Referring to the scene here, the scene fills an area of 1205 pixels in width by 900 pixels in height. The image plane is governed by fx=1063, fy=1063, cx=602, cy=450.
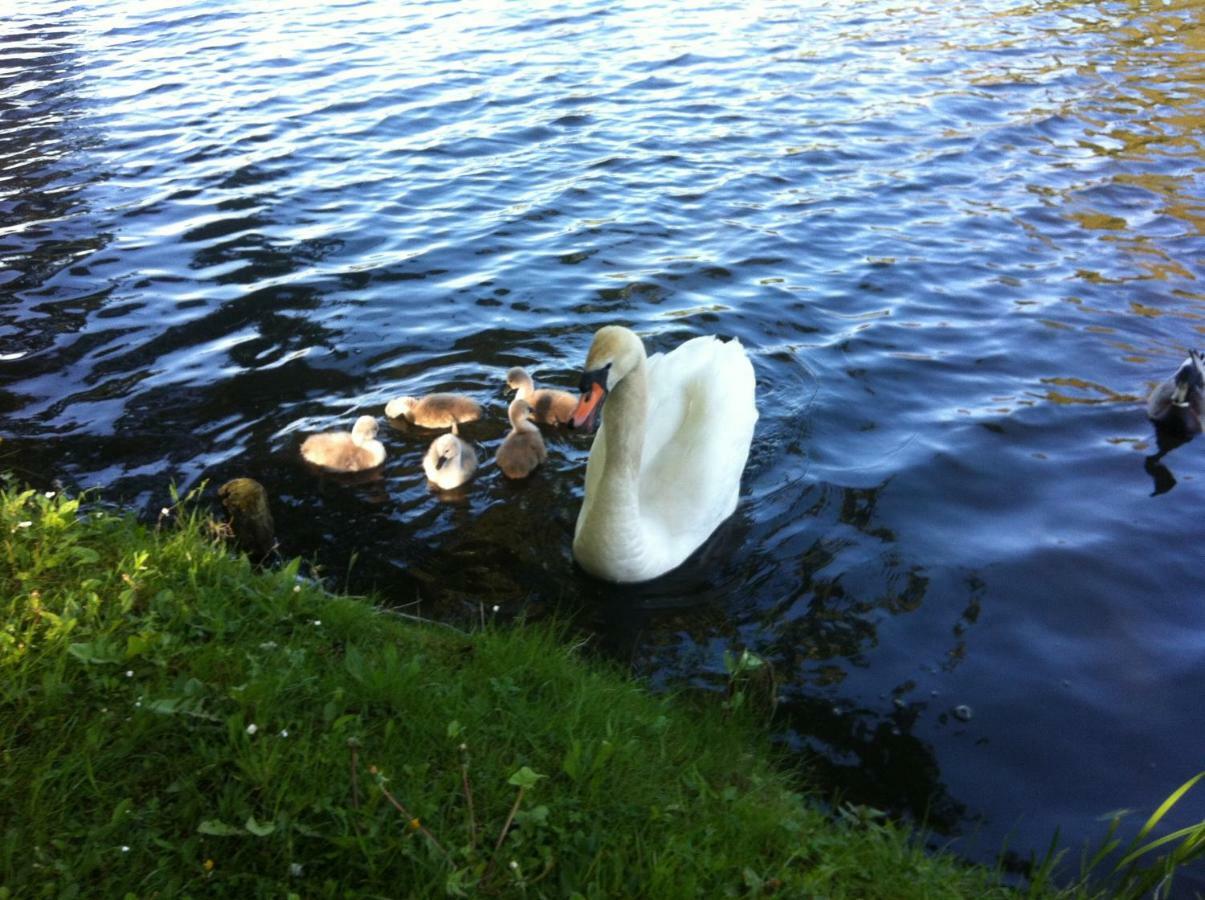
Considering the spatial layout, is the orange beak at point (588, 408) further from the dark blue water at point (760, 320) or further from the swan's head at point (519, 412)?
the swan's head at point (519, 412)

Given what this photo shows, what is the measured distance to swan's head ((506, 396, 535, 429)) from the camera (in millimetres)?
6789

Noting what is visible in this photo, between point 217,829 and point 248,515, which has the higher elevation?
point 217,829

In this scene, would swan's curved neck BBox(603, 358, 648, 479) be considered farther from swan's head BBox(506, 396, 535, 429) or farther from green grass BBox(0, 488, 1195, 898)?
green grass BBox(0, 488, 1195, 898)

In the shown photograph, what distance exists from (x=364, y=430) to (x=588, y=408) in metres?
1.87

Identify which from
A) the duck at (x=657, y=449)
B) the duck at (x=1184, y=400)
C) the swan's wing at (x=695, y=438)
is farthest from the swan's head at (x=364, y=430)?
the duck at (x=1184, y=400)

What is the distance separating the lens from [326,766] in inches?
123

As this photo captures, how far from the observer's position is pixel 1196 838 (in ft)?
11.2

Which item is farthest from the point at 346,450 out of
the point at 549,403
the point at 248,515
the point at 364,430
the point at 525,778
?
the point at 525,778

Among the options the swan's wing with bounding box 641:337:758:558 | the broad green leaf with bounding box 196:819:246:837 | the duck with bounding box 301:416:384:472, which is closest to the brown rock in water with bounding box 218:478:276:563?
the duck with bounding box 301:416:384:472

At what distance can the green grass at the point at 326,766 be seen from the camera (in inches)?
113

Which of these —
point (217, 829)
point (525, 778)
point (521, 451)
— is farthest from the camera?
point (521, 451)

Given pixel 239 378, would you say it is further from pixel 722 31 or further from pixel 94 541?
pixel 722 31

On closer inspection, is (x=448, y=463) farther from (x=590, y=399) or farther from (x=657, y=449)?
(x=590, y=399)

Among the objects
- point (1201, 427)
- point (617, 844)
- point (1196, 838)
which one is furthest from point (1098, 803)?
point (1201, 427)
